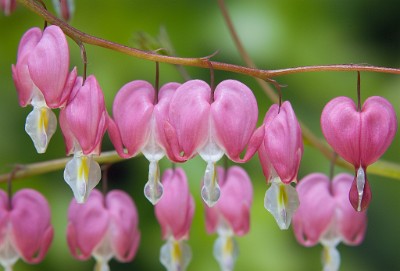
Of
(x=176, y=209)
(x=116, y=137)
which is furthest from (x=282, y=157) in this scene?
(x=176, y=209)

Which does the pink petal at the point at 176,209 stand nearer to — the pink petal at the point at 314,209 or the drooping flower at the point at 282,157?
the pink petal at the point at 314,209

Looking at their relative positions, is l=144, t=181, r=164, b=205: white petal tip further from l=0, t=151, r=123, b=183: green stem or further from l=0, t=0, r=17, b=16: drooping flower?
l=0, t=0, r=17, b=16: drooping flower

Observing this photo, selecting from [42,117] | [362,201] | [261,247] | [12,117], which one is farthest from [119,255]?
[12,117]

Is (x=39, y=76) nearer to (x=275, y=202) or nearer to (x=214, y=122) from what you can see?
(x=214, y=122)

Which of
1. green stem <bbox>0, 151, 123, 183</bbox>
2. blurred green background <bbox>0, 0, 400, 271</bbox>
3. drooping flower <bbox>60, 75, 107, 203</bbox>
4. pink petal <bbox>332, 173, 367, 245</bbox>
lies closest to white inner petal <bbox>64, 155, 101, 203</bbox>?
drooping flower <bbox>60, 75, 107, 203</bbox>

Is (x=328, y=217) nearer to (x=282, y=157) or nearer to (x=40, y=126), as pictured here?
(x=282, y=157)

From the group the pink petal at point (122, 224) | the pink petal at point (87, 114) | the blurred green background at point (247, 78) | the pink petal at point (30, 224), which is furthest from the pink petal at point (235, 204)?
the blurred green background at point (247, 78)
